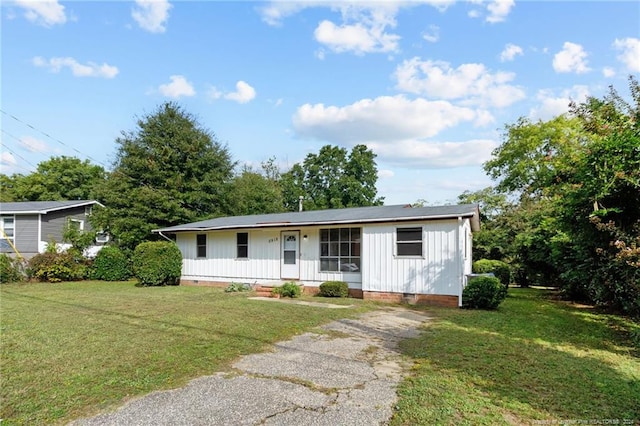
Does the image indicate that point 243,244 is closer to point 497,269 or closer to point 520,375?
point 497,269

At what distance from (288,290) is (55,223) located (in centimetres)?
1653

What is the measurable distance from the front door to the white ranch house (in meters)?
0.04

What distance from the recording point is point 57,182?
3641 centimetres

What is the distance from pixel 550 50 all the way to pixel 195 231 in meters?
14.4

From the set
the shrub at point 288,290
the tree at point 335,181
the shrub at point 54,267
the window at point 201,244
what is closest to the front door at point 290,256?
the shrub at point 288,290

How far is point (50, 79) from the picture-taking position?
1373 cm

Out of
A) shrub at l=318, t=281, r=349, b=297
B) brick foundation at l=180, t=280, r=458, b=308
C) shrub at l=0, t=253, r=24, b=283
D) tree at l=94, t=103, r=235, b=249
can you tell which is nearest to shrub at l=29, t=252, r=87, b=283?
shrub at l=0, t=253, r=24, b=283

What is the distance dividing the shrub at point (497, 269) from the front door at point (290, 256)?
305 inches

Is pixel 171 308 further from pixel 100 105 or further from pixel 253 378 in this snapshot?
pixel 100 105

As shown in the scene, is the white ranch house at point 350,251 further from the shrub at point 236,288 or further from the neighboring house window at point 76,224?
the neighboring house window at point 76,224

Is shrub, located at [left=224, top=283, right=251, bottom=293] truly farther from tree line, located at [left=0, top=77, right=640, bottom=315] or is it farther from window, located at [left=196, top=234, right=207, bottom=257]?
tree line, located at [left=0, top=77, right=640, bottom=315]

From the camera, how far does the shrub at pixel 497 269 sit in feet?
48.5

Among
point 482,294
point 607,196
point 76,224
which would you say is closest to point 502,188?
point 482,294

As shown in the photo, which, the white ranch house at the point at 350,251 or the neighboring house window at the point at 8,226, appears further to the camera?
the neighboring house window at the point at 8,226
